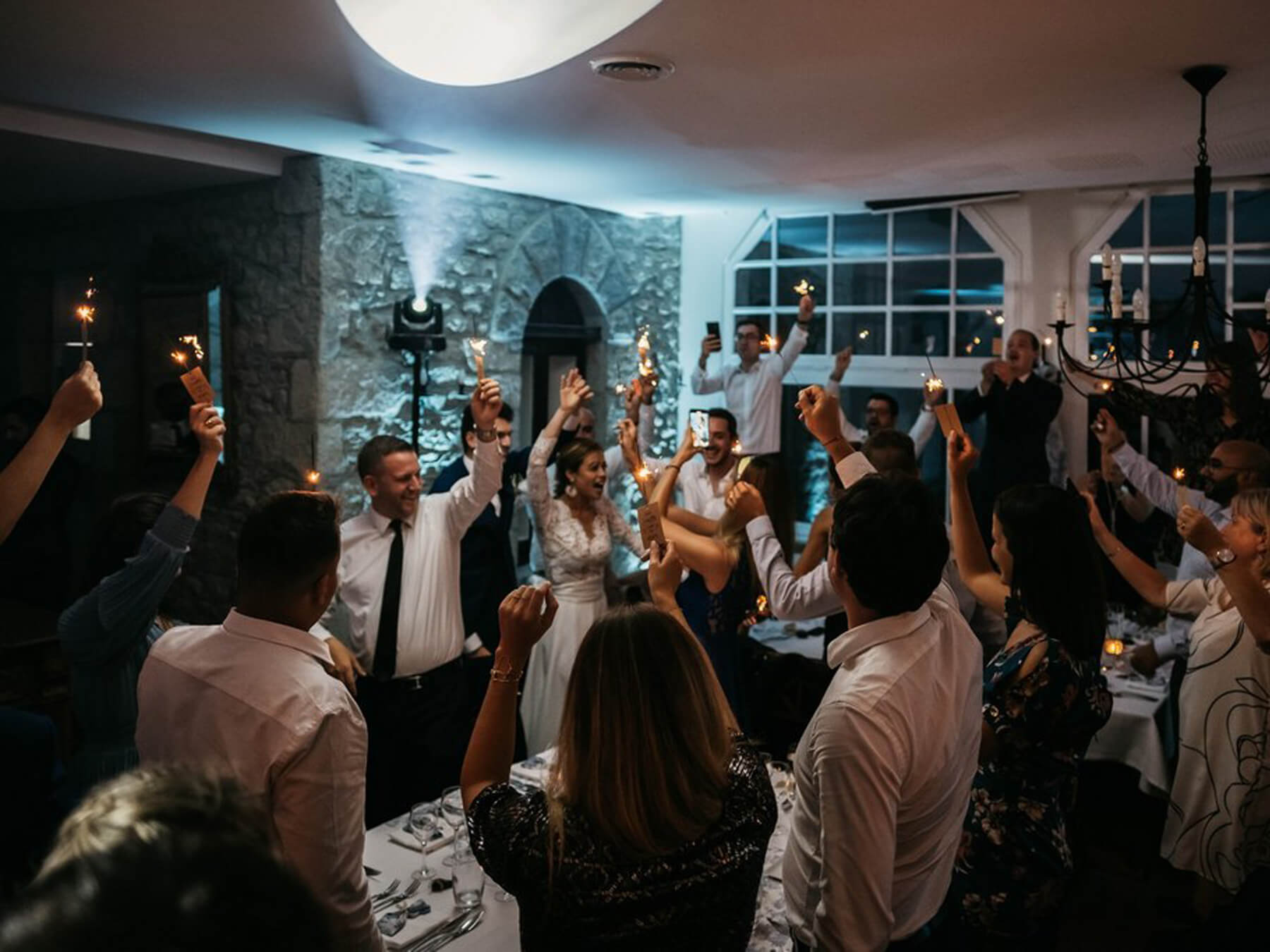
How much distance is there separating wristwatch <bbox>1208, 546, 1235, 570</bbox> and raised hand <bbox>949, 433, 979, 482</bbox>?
621 mm

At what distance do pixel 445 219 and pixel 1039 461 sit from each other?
146 inches

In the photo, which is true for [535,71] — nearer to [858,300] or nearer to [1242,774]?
[1242,774]

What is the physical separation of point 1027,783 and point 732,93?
2.57 metres

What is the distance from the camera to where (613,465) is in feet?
18.2

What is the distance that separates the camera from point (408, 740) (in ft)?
10.9

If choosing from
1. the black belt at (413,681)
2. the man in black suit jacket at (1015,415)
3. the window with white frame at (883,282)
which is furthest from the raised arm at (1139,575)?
the window with white frame at (883,282)

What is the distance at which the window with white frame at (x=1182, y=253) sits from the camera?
5492 mm

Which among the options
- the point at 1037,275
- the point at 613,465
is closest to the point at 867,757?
the point at 613,465

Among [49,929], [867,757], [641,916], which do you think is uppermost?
[49,929]

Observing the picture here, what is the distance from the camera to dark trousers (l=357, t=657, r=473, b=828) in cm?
333

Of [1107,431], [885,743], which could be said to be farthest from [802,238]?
[885,743]

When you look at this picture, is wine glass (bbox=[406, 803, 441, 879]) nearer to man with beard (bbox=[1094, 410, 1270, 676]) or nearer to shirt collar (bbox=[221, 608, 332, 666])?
shirt collar (bbox=[221, 608, 332, 666])

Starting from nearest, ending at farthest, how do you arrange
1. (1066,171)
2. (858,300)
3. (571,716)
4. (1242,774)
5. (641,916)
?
(641,916)
(571,716)
(1242,774)
(1066,171)
(858,300)

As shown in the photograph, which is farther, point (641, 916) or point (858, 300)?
point (858, 300)
